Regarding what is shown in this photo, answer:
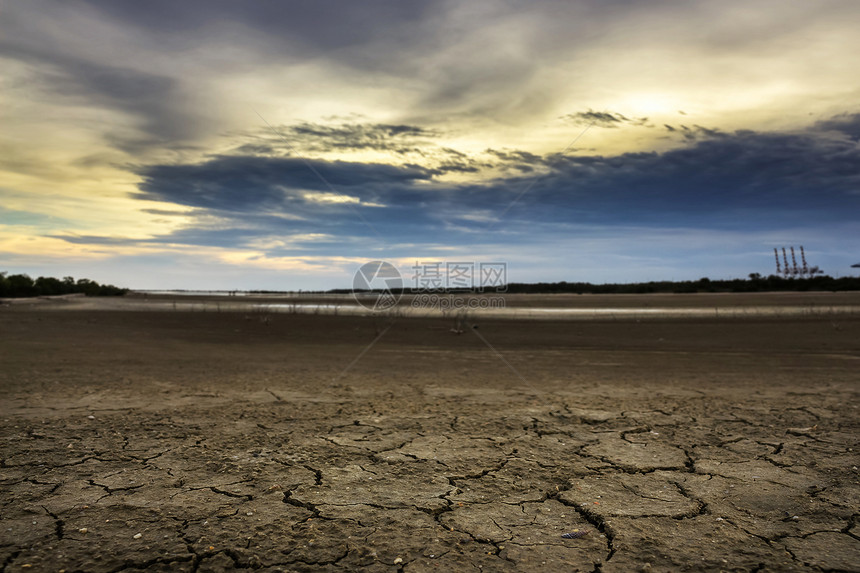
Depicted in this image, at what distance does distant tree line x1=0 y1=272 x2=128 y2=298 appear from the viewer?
34987 mm

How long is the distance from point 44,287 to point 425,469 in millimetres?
48031

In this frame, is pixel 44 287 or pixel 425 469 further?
pixel 44 287

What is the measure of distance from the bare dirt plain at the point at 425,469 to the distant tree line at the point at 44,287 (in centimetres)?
3541

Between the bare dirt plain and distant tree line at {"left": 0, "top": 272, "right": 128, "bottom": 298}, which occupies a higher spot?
distant tree line at {"left": 0, "top": 272, "right": 128, "bottom": 298}

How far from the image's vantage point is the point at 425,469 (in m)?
3.63

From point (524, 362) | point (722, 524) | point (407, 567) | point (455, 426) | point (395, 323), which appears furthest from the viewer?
point (395, 323)

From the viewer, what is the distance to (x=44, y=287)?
130ft

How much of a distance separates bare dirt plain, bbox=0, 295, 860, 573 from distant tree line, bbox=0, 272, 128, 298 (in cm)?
3541

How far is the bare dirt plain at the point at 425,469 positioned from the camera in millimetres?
2494

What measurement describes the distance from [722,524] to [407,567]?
1.86 m

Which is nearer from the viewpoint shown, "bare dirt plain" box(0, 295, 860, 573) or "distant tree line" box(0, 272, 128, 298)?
"bare dirt plain" box(0, 295, 860, 573)

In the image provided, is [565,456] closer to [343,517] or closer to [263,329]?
[343,517]

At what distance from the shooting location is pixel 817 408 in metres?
5.56

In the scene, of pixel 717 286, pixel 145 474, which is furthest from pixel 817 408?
pixel 717 286
